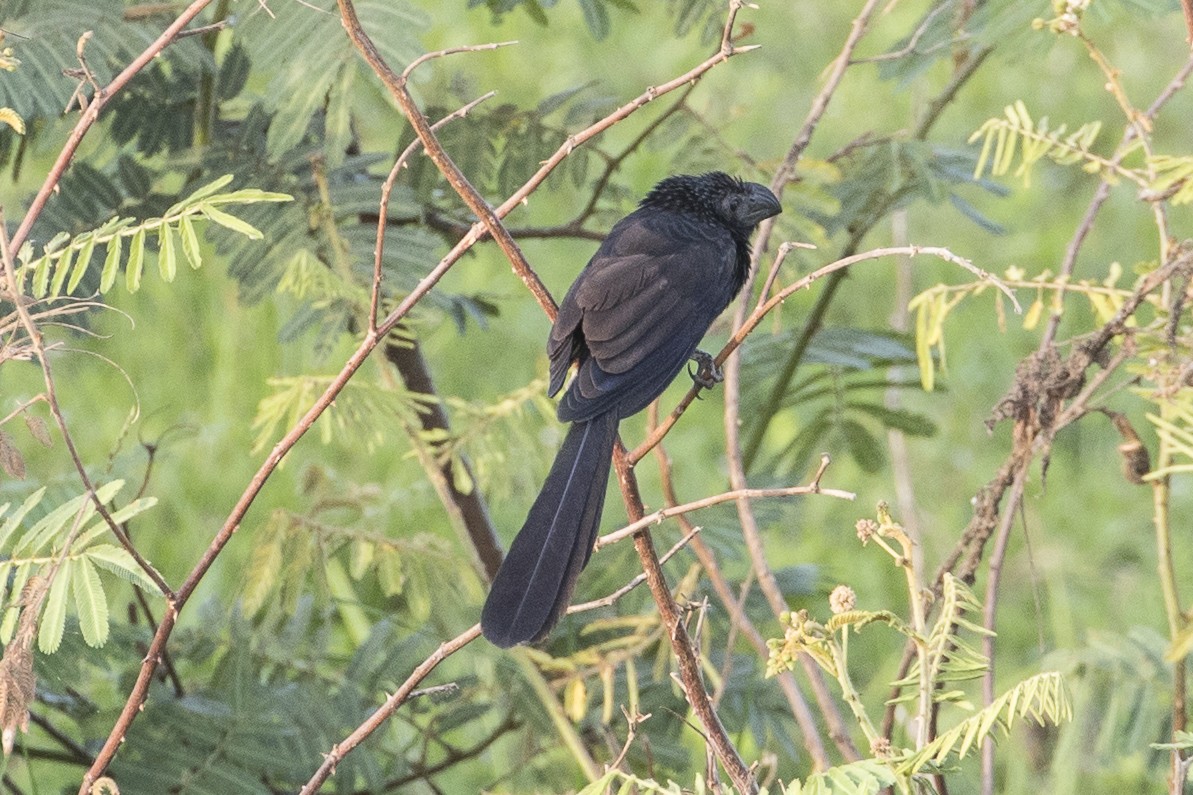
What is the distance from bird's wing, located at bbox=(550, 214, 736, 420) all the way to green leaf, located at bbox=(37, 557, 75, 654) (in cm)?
89

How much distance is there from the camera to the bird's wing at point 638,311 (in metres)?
2.52

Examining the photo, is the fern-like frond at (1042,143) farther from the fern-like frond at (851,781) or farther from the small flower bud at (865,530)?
the fern-like frond at (851,781)

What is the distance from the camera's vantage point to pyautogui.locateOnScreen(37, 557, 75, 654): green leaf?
5.50 ft

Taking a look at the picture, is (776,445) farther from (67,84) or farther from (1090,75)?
(67,84)

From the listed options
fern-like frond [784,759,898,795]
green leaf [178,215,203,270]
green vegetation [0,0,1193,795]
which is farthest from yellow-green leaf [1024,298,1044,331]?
green leaf [178,215,203,270]

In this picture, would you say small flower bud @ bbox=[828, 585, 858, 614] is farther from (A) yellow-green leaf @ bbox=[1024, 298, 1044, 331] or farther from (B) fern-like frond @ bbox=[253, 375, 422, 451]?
(B) fern-like frond @ bbox=[253, 375, 422, 451]

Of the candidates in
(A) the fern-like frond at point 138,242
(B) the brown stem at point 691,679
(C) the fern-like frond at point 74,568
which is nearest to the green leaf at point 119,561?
(C) the fern-like frond at point 74,568

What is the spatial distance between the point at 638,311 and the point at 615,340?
11cm

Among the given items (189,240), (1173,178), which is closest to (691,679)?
(189,240)

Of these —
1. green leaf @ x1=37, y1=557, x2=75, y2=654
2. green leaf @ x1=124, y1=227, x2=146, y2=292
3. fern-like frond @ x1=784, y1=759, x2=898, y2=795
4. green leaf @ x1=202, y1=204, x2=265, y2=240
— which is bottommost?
fern-like frond @ x1=784, y1=759, x2=898, y2=795

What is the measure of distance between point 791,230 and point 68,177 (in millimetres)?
1430

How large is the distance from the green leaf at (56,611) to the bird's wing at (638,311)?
2.93 ft

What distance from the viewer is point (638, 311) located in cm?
271

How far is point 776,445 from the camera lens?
548 centimetres
